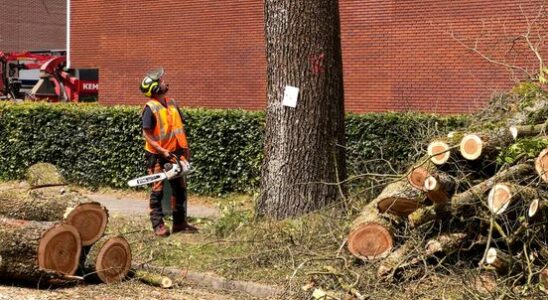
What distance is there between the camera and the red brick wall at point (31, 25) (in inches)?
1556

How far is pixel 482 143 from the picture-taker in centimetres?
591

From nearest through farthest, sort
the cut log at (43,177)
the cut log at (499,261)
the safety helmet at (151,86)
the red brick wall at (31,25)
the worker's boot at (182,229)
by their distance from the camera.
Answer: the cut log at (499,261), the cut log at (43,177), the safety helmet at (151,86), the worker's boot at (182,229), the red brick wall at (31,25)

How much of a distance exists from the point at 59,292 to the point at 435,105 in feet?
36.6

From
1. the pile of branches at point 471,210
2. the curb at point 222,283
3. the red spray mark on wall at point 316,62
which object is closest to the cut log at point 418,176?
the pile of branches at point 471,210

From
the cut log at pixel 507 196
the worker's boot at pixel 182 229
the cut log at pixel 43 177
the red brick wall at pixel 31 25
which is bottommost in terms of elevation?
the worker's boot at pixel 182 229

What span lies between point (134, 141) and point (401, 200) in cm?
736

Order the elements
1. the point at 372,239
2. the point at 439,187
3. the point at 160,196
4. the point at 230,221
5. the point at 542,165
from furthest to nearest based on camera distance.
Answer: the point at 160,196 < the point at 230,221 < the point at 372,239 < the point at 439,187 < the point at 542,165

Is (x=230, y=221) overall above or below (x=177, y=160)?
below

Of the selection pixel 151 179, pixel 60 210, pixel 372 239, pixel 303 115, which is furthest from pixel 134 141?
pixel 372 239

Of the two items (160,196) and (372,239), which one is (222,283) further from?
(160,196)

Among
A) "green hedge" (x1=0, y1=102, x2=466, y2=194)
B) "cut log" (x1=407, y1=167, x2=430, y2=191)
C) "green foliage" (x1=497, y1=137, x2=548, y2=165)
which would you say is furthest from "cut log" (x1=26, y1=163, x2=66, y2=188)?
"green foliage" (x1=497, y1=137, x2=548, y2=165)

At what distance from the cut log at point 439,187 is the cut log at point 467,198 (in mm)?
55

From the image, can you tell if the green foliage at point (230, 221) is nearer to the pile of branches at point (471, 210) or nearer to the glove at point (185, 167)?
the glove at point (185, 167)

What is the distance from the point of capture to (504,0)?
48.9ft
